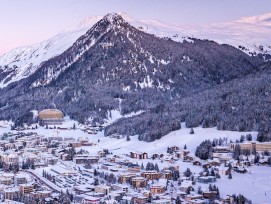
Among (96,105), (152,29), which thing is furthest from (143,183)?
(152,29)

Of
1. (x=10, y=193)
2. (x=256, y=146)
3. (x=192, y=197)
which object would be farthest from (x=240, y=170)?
(x=10, y=193)

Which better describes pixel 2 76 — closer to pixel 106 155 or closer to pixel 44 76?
pixel 44 76

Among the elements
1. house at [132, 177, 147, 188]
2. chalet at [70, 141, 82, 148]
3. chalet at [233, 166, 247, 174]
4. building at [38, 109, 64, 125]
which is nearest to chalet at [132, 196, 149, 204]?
house at [132, 177, 147, 188]

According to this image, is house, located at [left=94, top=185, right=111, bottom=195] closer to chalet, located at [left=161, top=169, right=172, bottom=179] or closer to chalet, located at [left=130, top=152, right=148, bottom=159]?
chalet, located at [left=161, top=169, right=172, bottom=179]

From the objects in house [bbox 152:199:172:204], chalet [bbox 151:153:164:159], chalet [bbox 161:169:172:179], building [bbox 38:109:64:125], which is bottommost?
house [bbox 152:199:172:204]

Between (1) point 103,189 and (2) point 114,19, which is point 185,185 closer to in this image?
(1) point 103,189

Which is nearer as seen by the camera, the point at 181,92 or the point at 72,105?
the point at 72,105

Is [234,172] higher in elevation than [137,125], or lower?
lower
